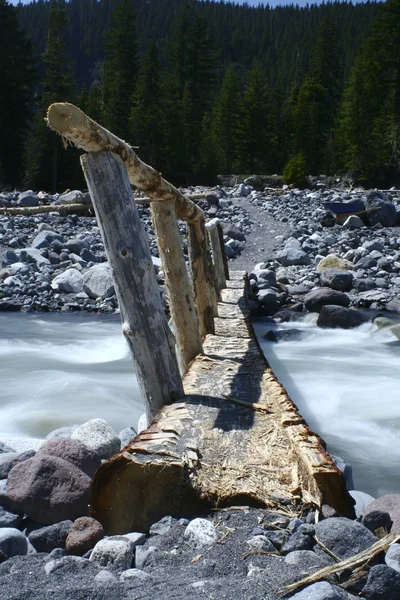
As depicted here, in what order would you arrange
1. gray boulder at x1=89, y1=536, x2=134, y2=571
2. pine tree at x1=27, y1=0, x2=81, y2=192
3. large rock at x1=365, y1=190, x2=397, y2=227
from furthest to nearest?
1. pine tree at x1=27, y1=0, x2=81, y2=192
2. large rock at x1=365, y1=190, x2=397, y2=227
3. gray boulder at x1=89, y1=536, x2=134, y2=571

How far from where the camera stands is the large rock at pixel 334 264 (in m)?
13.5

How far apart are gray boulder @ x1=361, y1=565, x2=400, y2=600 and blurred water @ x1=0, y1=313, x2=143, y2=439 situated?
3.65m

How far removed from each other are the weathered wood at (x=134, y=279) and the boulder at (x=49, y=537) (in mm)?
897

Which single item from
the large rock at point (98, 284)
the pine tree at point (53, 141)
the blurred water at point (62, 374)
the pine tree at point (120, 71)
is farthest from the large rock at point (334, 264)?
the pine tree at point (120, 71)

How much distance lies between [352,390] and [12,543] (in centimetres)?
501

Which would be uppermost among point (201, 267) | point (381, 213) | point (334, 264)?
point (201, 267)

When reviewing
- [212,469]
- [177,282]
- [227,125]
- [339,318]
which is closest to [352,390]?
[177,282]

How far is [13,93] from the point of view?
38094 millimetres

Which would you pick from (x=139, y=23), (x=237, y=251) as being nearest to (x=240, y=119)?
(x=237, y=251)

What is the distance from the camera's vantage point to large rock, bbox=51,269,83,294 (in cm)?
1228

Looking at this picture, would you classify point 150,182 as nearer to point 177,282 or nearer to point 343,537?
point 177,282

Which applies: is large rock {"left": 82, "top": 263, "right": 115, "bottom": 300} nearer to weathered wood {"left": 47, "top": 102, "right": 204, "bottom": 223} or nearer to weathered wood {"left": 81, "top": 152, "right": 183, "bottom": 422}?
weathered wood {"left": 47, "top": 102, "right": 204, "bottom": 223}

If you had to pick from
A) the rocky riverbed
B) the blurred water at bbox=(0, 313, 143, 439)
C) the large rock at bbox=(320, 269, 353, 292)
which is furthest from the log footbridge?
the large rock at bbox=(320, 269, 353, 292)

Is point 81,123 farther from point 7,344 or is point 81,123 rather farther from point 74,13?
point 74,13
